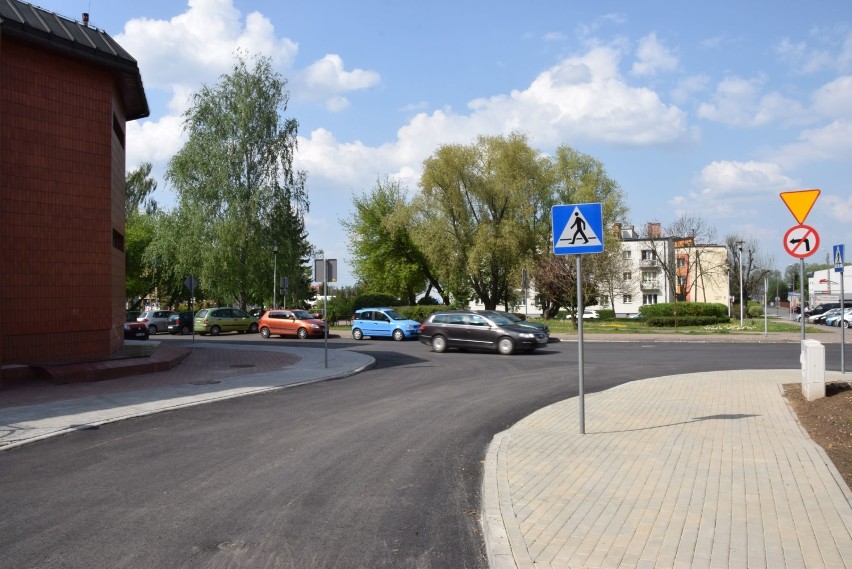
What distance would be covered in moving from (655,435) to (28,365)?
13013 mm

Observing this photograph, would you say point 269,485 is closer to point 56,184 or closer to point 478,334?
point 56,184

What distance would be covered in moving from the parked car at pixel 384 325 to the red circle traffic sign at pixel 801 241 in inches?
871

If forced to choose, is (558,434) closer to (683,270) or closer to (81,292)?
(81,292)

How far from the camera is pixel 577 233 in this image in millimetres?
8633

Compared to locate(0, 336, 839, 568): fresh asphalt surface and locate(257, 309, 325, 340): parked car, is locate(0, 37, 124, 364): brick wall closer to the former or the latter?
locate(0, 336, 839, 568): fresh asphalt surface

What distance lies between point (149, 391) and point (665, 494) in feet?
35.4

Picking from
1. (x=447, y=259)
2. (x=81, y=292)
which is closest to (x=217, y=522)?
(x=81, y=292)

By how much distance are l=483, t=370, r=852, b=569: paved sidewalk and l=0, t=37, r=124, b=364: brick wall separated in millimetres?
11523

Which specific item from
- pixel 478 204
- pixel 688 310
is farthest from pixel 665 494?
pixel 478 204

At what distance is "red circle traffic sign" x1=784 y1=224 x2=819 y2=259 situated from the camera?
462 inches

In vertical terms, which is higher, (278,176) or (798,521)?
(278,176)

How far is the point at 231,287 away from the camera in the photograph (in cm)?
4259

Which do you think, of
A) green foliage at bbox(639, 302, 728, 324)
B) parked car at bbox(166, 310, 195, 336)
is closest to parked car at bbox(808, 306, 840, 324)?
green foliage at bbox(639, 302, 728, 324)

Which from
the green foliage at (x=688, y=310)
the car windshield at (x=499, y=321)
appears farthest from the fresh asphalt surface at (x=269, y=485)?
the green foliage at (x=688, y=310)
